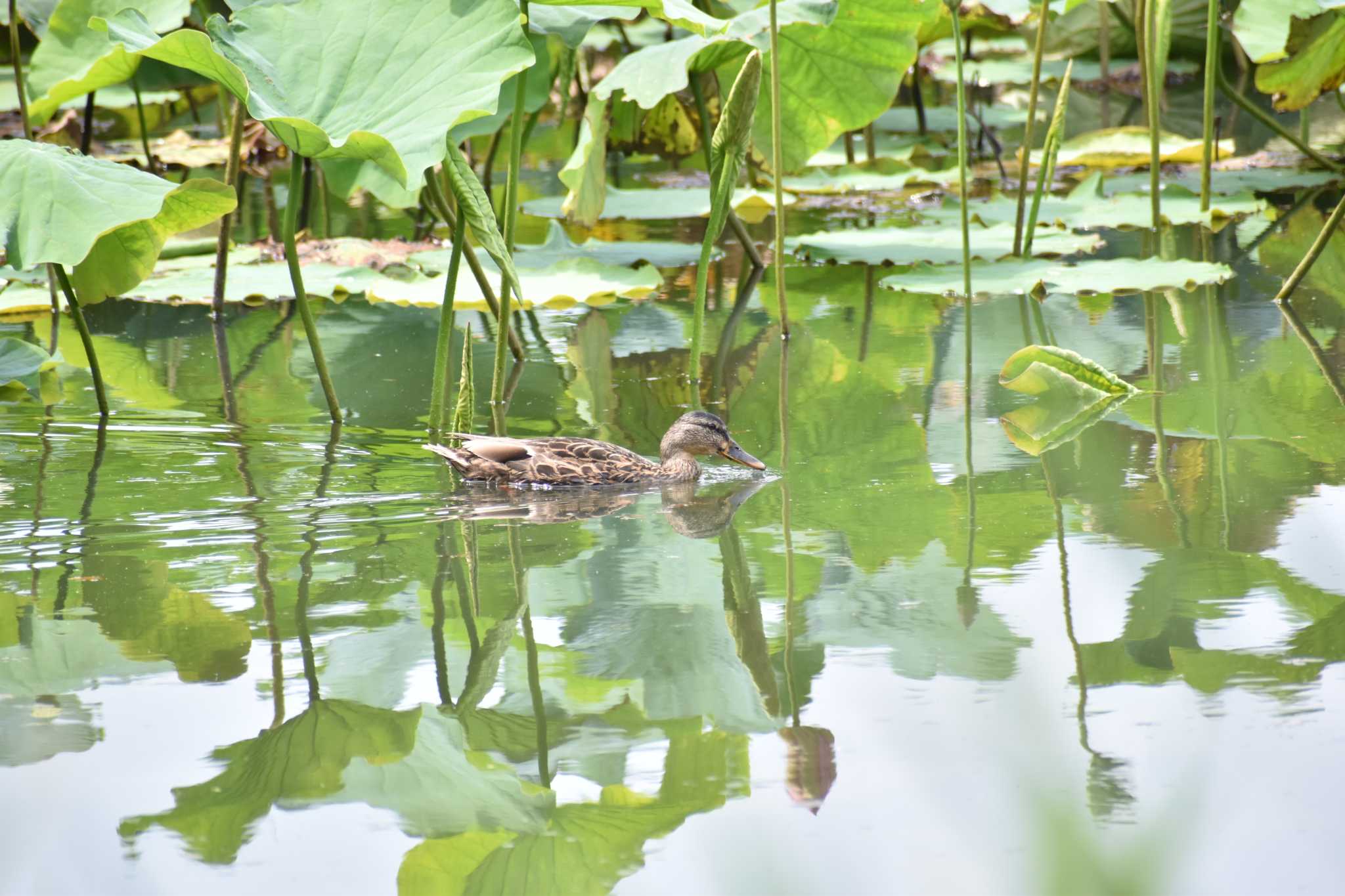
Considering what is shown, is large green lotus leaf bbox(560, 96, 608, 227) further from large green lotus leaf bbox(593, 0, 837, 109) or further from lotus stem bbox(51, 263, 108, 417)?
lotus stem bbox(51, 263, 108, 417)

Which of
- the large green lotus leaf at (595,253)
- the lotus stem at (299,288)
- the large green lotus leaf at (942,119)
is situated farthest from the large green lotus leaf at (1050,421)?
the large green lotus leaf at (942,119)

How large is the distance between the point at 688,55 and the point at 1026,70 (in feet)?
29.9

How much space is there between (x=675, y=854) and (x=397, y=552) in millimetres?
2051

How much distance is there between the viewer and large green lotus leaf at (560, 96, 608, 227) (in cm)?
707

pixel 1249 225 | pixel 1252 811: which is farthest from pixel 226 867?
pixel 1249 225

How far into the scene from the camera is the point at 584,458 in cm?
549

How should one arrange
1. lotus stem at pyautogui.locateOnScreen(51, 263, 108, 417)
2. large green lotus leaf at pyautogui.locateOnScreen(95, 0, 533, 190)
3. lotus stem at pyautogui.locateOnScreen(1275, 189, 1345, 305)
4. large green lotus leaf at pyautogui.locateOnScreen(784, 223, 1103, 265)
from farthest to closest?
large green lotus leaf at pyautogui.locateOnScreen(784, 223, 1103, 265) < lotus stem at pyautogui.locateOnScreen(1275, 189, 1345, 305) < lotus stem at pyautogui.locateOnScreen(51, 263, 108, 417) < large green lotus leaf at pyautogui.locateOnScreen(95, 0, 533, 190)

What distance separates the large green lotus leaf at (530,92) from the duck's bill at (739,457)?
1936mm

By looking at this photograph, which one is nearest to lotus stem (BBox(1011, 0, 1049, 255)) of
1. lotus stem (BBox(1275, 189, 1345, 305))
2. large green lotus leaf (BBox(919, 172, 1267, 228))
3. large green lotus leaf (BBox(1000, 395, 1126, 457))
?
large green lotus leaf (BBox(919, 172, 1267, 228))

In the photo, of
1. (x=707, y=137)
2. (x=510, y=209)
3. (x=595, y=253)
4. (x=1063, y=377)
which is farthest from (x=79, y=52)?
(x=1063, y=377)

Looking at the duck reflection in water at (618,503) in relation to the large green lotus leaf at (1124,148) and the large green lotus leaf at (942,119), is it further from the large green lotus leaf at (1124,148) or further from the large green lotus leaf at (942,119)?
the large green lotus leaf at (942,119)

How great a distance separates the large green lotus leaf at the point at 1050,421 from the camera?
5.57 m

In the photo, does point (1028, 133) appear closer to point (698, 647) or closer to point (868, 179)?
point (868, 179)

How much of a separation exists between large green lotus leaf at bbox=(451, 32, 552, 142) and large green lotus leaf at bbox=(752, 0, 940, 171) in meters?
1.13
